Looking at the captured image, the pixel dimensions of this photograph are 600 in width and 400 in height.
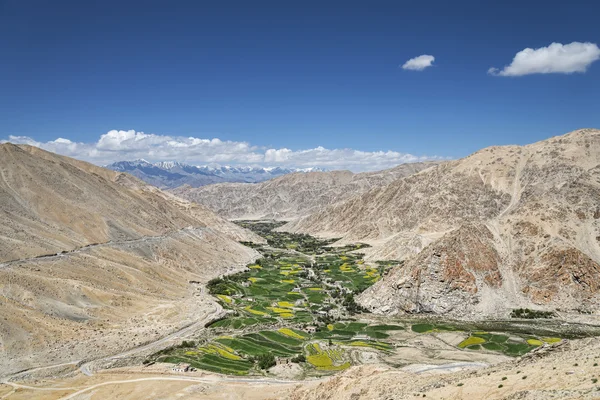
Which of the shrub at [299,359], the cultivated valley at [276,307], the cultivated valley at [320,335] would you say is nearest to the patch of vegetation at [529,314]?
the cultivated valley at [320,335]

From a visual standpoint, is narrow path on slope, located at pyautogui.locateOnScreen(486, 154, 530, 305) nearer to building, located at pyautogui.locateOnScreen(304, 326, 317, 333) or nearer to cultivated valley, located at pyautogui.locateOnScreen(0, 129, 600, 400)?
cultivated valley, located at pyautogui.locateOnScreen(0, 129, 600, 400)

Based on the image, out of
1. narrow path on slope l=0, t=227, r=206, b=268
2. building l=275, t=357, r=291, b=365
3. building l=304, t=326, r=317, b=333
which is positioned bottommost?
building l=304, t=326, r=317, b=333

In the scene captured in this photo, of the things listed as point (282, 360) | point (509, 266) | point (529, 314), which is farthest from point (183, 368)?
point (509, 266)

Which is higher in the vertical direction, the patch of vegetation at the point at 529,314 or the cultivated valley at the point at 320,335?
the patch of vegetation at the point at 529,314

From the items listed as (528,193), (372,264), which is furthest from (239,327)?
(528,193)

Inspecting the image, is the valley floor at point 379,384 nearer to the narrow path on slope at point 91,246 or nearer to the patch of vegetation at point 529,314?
the patch of vegetation at point 529,314

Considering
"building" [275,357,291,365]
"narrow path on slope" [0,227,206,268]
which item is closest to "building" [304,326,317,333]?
"building" [275,357,291,365]
